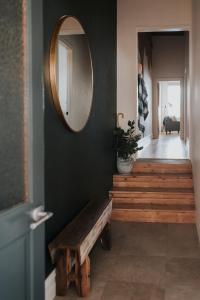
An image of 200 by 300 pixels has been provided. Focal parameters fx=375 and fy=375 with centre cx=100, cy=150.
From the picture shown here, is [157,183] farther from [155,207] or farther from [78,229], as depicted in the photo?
[78,229]

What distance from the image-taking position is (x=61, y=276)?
2.83 metres

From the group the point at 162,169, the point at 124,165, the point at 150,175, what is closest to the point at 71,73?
the point at 124,165

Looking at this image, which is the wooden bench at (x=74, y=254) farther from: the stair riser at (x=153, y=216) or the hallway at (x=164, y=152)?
the hallway at (x=164, y=152)

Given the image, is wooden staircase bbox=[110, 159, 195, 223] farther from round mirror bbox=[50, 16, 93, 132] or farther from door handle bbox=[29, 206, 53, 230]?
door handle bbox=[29, 206, 53, 230]

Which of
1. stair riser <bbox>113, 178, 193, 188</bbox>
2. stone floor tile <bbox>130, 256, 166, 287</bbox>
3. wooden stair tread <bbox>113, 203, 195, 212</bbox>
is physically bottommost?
stone floor tile <bbox>130, 256, 166, 287</bbox>

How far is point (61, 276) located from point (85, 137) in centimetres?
147

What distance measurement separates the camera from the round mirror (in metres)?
2.85

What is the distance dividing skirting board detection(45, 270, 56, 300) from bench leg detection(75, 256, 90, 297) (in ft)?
0.57

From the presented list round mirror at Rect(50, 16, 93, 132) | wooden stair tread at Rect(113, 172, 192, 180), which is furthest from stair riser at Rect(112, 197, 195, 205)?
round mirror at Rect(50, 16, 93, 132)

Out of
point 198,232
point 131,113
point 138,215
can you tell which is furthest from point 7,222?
point 131,113

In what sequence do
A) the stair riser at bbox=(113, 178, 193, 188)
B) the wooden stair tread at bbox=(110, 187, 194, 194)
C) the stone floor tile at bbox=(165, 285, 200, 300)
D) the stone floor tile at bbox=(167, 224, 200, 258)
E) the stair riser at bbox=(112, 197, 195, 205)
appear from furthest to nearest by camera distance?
the stair riser at bbox=(113, 178, 193, 188)
the wooden stair tread at bbox=(110, 187, 194, 194)
the stair riser at bbox=(112, 197, 195, 205)
the stone floor tile at bbox=(167, 224, 200, 258)
the stone floor tile at bbox=(165, 285, 200, 300)

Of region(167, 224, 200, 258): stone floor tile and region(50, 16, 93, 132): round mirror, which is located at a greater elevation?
region(50, 16, 93, 132): round mirror

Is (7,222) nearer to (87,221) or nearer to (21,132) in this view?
(21,132)

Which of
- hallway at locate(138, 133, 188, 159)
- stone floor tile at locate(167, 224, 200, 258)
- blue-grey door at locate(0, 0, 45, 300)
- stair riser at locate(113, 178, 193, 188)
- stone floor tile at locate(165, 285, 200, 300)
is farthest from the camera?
hallway at locate(138, 133, 188, 159)
